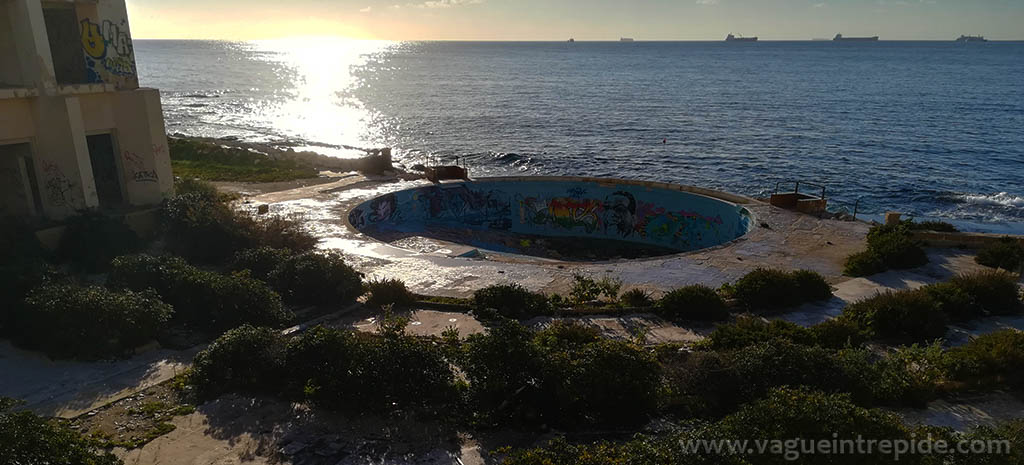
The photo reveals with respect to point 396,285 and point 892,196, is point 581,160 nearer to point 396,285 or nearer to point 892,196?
point 892,196

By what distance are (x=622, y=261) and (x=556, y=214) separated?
39.7 feet

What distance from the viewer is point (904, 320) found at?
59.1ft

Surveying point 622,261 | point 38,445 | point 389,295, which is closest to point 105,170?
point 389,295

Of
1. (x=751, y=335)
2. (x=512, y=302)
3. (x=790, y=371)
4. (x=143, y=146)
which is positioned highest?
(x=143, y=146)

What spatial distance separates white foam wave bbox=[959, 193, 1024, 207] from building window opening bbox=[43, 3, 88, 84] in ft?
192

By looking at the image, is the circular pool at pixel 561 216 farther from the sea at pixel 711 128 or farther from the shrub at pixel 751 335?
the shrub at pixel 751 335

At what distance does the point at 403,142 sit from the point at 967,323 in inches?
2717

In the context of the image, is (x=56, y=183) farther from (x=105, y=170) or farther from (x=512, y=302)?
(x=512, y=302)

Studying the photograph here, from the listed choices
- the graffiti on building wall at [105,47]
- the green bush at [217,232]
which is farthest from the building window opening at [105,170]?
the green bush at [217,232]

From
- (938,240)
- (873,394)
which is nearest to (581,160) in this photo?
(938,240)

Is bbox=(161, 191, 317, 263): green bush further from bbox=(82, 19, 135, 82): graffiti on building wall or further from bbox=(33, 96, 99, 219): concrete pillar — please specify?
bbox=(82, 19, 135, 82): graffiti on building wall

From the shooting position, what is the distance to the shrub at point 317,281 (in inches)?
817

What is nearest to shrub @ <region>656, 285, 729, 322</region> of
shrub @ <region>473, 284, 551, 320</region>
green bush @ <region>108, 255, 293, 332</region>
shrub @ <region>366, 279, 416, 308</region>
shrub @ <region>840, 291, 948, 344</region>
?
shrub @ <region>840, 291, 948, 344</region>

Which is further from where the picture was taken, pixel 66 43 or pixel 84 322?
pixel 66 43
